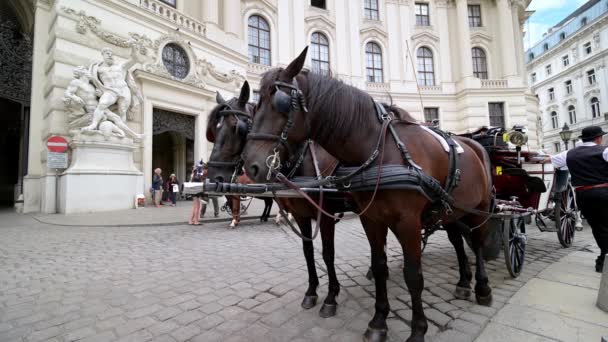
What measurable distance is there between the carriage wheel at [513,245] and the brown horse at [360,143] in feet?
4.44

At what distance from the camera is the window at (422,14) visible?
23578 mm

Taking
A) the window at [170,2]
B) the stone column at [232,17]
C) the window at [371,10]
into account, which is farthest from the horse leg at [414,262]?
the window at [371,10]

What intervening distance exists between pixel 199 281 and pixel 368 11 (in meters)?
25.3

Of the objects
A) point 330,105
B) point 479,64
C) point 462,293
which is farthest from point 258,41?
point 462,293

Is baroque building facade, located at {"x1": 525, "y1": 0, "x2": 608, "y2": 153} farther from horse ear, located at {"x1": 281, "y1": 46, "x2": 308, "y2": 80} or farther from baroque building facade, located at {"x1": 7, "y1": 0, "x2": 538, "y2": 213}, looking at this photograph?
horse ear, located at {"x1": 281, "y1": 46, "x2": 308, "y2": 80}

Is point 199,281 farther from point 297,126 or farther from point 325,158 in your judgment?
point 297,126

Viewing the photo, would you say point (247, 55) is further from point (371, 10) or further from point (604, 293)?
point (604, 293)

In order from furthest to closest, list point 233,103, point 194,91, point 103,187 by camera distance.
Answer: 1. point 194,91
2. point 103,187
3. point 233,103

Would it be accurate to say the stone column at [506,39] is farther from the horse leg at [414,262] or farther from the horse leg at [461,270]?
the horse leg at [414,262]

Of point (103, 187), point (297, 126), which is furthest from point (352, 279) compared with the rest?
point (103, 187)

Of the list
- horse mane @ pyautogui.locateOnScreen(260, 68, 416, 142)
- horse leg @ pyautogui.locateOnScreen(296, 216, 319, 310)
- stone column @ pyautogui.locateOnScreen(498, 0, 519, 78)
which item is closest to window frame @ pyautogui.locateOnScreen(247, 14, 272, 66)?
horse leg @ pyautogui.locateOnScreen(296, 216, 319, 310)

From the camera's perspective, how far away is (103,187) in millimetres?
9555

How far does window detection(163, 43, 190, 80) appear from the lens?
12.5m

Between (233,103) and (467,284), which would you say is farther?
(233,103)
